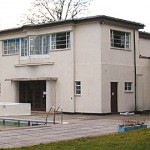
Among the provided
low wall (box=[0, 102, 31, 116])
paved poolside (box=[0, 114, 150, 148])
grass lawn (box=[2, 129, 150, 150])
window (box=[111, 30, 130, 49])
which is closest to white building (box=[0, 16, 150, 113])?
window (box=[111, 30, 130, 49])

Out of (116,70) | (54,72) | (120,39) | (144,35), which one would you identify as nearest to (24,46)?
(54,72)

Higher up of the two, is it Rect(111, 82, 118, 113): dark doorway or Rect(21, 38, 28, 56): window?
Rect(21, 38, 28, 56): window

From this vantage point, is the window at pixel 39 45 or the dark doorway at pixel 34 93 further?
the dark doorway at pixel 34 93

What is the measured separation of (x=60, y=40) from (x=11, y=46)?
18.9ft

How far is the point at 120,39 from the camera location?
30938 mm

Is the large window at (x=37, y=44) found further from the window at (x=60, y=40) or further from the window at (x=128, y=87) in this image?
the window at (x=128, y=87)

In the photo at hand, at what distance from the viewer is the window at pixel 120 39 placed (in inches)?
1192

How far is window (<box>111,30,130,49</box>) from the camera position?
30281 mm

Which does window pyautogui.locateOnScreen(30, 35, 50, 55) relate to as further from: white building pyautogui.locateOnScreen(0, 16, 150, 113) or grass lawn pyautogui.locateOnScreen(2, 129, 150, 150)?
grass lawn pyautogui.locateOnScreen(2, 129, 150, 150)

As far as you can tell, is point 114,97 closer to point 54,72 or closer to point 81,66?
point 81,66

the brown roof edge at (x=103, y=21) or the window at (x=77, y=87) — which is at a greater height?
the brown roof edge at (x=103, y=21)

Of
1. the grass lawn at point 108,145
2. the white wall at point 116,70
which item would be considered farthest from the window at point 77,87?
the grass lawn at point 108,145

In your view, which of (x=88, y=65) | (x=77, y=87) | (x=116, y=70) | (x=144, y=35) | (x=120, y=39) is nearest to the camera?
(x=88, y=65)

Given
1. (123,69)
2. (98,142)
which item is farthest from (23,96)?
(98,142)
